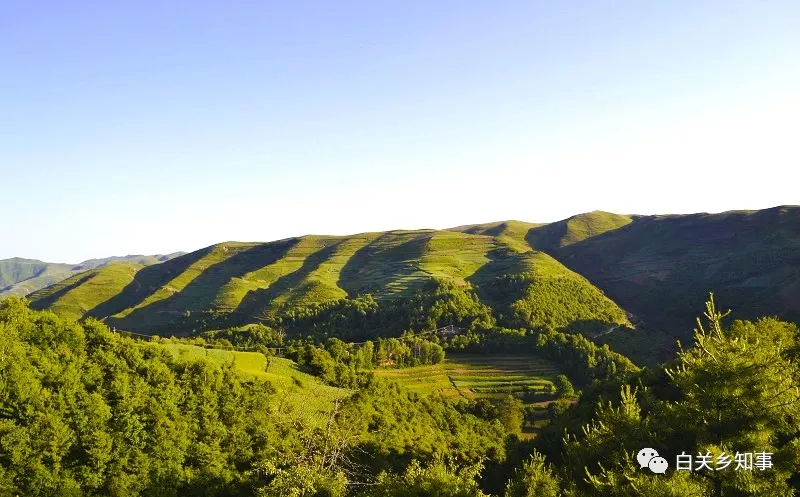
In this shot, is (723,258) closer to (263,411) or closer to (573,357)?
(573,357)

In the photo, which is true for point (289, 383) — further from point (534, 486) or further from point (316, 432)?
point (534, 486)

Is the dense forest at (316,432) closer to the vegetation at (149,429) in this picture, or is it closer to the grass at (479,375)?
the vegetation at (149,429)

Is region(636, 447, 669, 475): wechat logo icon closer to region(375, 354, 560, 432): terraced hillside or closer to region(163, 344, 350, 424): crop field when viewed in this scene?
region(163, 344, 350, 424): crop field

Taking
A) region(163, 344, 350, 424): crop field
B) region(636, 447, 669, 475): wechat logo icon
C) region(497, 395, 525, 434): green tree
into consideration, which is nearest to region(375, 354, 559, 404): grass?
region(497, 395, 525, 434): green tree

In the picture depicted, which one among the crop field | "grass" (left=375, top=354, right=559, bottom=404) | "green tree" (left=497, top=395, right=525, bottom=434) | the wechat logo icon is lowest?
"green tree" (left=497, top=395, right=525, bottom=434)

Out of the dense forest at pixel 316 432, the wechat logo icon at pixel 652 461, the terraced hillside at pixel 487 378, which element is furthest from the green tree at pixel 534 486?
the terraced hillside at pixel 487 378

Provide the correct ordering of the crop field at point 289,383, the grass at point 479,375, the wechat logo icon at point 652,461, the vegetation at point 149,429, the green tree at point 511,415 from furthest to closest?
the grass at point 479,375
the green tree at point 511,415
the crop field at point 289,383
the vegetation at point 149,429
the wechat logo icon at point 652,461

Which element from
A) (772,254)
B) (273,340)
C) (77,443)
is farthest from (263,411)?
(772,254)
